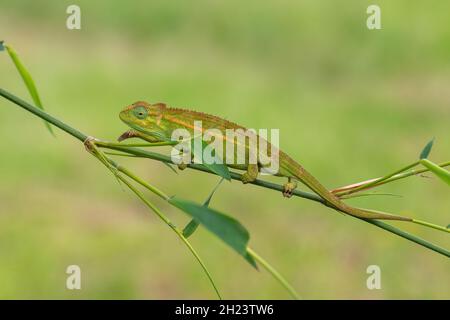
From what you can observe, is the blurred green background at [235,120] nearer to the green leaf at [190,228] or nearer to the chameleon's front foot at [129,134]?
the chameleon's front foot at [129,134]

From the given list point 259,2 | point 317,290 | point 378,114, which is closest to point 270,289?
point 317,290

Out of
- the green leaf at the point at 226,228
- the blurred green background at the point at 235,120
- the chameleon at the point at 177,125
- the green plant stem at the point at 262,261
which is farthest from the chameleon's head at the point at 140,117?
the blurred green background at the point at 235,120

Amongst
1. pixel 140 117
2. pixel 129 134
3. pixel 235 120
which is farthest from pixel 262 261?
pixel 235 120

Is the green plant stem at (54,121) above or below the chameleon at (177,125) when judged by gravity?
above

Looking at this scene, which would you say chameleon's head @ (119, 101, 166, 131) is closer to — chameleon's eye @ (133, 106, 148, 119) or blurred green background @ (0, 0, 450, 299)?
chameleon's eye @ (133, 106, 148, 119)

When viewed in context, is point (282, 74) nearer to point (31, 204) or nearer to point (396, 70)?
point (396, 70)
